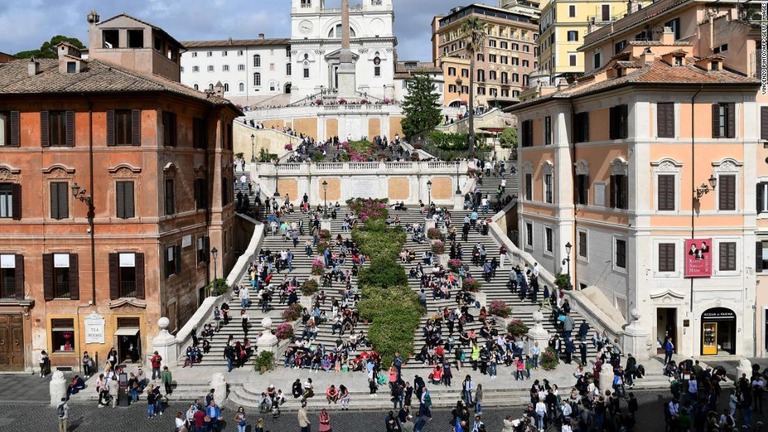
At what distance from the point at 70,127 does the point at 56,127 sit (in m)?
0.71

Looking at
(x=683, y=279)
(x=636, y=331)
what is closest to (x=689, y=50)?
(x=683, y=279)

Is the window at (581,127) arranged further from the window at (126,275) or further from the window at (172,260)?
the window at (126,275)

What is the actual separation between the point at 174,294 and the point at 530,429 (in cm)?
2015

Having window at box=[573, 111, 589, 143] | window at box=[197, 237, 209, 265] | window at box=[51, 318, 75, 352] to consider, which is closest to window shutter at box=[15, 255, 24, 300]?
window at box=[51, 318, 75, 352]

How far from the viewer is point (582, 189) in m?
38.5

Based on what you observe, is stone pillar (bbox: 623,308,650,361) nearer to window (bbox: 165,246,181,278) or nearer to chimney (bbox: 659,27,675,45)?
chimney (bbox: 659,27,675,45)

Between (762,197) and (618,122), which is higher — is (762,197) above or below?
below

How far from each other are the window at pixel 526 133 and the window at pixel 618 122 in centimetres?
872

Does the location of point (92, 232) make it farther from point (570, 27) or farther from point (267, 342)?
point (570, 27)

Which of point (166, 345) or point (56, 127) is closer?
point (166, 345)

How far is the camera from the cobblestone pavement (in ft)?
82.6

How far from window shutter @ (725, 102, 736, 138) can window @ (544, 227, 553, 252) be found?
37.1 feet

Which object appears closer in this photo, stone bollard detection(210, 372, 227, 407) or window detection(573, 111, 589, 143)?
stone bollard detection(210, 372, 227, 407)

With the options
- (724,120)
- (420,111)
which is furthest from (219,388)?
(420,111)
